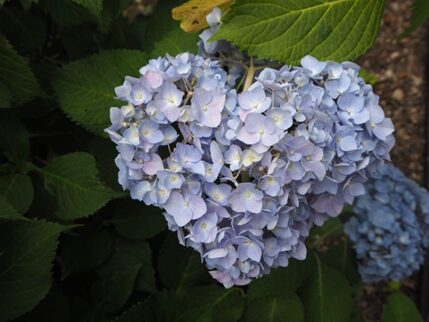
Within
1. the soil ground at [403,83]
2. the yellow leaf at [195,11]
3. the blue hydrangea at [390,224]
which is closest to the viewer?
the yellow leaf at [195,11]

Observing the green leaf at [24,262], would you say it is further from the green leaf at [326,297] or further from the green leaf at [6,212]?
the green leaf at [326,297]

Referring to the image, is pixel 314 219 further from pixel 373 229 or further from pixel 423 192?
pixel 423 192

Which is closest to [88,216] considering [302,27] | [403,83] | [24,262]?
[24,262]

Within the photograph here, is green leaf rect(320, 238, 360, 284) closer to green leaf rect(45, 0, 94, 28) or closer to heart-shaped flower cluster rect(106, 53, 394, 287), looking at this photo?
heart-shaped flower cluster rect(106, 53, 394, 287)

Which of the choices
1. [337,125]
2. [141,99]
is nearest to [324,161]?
[337,125]

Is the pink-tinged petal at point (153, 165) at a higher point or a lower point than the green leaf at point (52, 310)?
higher

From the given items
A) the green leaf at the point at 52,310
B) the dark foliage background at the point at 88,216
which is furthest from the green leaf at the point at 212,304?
the green leaf at the point at 52,310
